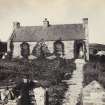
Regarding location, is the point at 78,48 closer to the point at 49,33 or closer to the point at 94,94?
the point at 49,33

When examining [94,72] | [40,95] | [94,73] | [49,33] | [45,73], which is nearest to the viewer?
[40,95]

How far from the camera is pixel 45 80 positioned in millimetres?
31250

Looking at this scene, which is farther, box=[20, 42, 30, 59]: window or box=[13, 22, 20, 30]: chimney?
box=[13, 22, 20, 30]: chimney

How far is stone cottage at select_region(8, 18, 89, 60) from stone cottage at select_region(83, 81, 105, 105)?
1354 cm

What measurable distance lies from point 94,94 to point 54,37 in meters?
18.3

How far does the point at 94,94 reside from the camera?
26828mm

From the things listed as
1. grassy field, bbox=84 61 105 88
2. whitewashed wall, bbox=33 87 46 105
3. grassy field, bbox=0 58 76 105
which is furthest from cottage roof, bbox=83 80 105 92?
whitewashed wall, bbox=33 87 46 105

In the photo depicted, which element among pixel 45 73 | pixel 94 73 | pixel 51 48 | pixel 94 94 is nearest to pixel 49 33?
pixel 51 48

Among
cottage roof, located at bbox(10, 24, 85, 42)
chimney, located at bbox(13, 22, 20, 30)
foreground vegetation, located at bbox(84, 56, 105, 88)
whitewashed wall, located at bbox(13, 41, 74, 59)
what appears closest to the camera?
foreground vegetation, located at bbox(84, 56, 105, 88)

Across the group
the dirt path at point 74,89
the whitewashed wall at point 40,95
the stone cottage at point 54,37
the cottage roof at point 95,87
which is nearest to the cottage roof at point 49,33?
the stone cottage at point 54,37

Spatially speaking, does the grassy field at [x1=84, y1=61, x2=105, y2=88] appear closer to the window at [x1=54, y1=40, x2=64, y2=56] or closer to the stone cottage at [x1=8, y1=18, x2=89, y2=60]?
the stone cottage at [x1=8, y1=18, x2=89, y2=60]

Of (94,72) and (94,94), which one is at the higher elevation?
(94,72)

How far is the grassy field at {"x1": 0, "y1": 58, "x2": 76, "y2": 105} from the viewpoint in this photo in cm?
2972

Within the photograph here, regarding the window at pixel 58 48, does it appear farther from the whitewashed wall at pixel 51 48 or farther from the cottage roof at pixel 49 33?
the cottage roof at pixel 49 33
